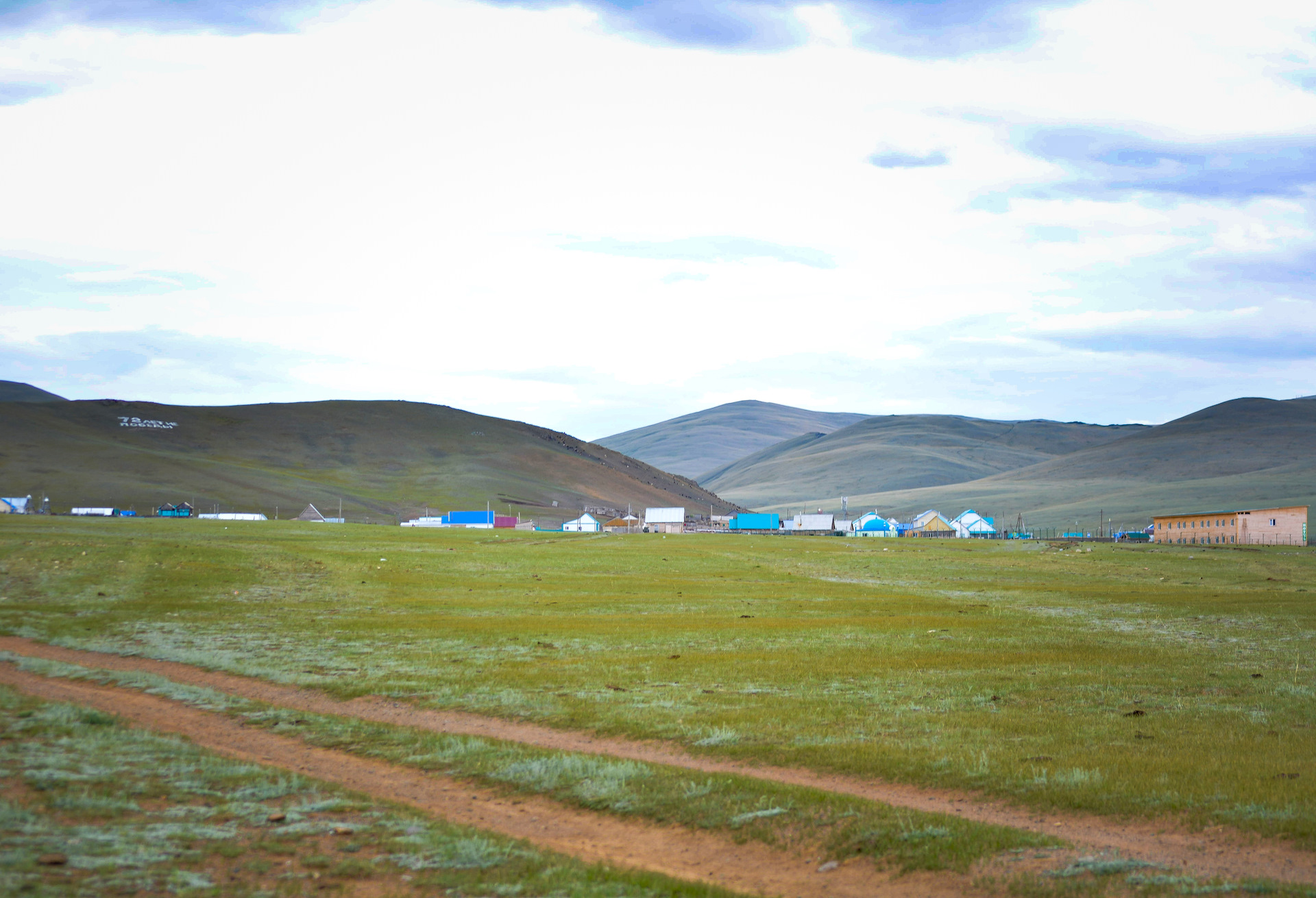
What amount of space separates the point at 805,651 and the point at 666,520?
484 feet

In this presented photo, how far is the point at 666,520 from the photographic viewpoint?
170625 mm

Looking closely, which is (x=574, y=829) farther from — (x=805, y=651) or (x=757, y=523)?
(x=757, y=523)

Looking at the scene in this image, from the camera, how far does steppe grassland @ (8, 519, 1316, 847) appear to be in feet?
41.7

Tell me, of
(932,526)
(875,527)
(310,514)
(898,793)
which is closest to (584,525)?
(310,514)

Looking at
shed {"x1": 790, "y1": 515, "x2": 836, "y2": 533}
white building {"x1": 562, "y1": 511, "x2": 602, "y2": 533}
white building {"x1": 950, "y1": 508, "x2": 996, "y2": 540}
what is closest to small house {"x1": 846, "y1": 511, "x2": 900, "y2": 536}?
shed {"x1": 790, "y1": 515, "x2": 836, "y2": 533}

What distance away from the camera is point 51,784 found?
966cm

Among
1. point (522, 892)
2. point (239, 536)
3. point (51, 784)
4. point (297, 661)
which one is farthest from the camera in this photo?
point (239, 536)

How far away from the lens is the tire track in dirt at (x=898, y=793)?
9.14 m

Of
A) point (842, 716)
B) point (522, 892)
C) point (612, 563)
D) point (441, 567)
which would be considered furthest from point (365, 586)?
point (522, 892)

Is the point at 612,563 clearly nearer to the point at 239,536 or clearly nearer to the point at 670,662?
the point at 239,536

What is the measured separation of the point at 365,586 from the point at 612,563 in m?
20.1

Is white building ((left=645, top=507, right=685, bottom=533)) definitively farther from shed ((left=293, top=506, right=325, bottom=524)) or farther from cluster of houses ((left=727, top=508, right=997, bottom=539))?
shed ((left=293, top=506, right=325, bottom=524))

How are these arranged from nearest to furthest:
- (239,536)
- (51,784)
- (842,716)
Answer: (51,784)
(842,716)
(239,536)

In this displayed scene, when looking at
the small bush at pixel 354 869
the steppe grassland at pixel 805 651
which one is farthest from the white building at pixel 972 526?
the small bush at pixel 354 869
